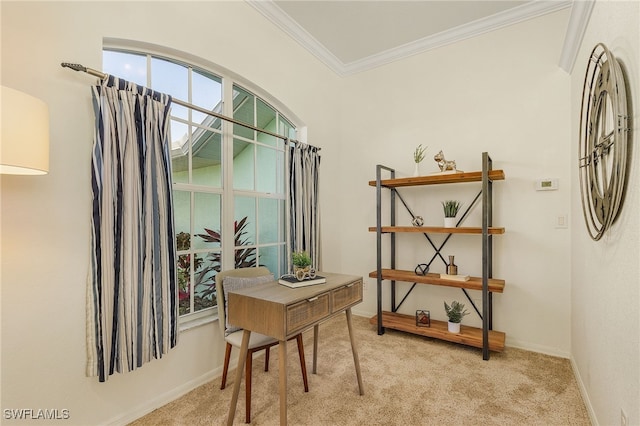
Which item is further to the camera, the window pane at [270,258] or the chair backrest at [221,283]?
the window pane at [270,258]

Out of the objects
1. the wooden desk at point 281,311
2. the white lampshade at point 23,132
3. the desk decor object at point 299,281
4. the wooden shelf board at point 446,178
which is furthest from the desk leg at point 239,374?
the wooden shelf board at point 446,178

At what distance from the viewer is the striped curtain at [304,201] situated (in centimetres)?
304

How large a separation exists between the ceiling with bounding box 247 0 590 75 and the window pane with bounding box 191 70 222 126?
87 centimetres

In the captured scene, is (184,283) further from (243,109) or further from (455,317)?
(455,317)

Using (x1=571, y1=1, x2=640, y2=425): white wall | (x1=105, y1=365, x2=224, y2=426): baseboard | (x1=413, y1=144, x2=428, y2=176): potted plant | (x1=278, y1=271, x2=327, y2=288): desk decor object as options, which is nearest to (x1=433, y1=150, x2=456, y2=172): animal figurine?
(x1=413, y1=144, x2=428, y2=176): potted plant

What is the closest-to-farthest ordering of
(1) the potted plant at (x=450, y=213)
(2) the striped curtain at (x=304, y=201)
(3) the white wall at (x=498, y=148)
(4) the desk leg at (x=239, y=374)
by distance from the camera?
(4) the desk leg at (x=239, y=374) < (3) the white wall at (x=498, y=148) < (1) the potted plant at (x=450, y=213) < (2) the striped curtain at (x=304, y=201)

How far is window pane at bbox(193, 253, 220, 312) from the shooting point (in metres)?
2.33

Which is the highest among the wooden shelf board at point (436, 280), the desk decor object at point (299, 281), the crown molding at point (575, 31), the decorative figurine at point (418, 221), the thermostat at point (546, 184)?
the crown molding at point (575, 31)

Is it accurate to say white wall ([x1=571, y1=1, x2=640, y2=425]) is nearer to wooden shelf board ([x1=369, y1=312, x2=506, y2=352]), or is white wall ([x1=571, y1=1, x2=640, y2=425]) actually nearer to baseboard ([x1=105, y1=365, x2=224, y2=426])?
wooden shelf board ([x1=369, y1=312, x2=506, y2=352])

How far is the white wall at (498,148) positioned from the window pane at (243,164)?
1.16 metres

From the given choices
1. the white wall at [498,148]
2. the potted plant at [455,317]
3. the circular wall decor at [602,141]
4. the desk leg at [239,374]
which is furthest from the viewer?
the potted plant at [455,317]

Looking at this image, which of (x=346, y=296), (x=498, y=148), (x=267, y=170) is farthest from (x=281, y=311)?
(x=498, y=148)

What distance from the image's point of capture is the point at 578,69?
2.34 m

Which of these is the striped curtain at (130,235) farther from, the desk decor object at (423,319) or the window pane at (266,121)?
the desk decor object at (423,319)
